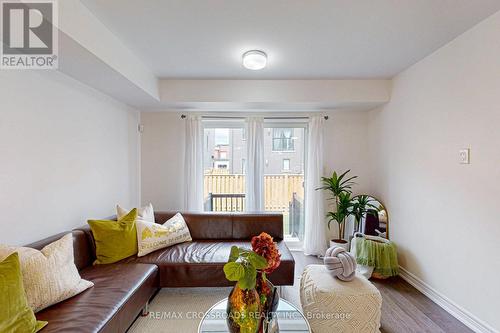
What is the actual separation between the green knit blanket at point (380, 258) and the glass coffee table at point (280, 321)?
158cm

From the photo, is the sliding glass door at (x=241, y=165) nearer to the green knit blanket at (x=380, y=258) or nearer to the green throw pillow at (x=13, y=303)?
the green knit blanket at (x=380, y=258)

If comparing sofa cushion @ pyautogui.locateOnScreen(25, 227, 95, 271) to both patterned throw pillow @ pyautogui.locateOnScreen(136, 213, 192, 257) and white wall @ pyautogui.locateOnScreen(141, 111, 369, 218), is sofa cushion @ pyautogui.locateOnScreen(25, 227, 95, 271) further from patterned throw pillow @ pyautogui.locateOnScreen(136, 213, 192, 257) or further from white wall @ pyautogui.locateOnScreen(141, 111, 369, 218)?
white wall @ pyautogui.locateOnScreen(141, 111, 369, 218)

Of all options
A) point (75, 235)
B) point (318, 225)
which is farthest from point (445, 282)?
point (75, 235)

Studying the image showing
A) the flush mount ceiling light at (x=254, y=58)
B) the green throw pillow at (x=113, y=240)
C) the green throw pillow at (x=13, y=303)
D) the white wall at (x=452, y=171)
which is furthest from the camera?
the flush mount ceiling light at (x=254, y=58)

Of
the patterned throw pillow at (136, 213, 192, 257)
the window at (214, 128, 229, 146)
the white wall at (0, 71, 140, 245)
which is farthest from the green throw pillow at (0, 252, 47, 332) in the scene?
the window at (214, 128, 229, 146)

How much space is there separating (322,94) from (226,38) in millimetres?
1575

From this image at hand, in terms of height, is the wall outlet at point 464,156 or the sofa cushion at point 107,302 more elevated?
the wall outlet at point 464,156

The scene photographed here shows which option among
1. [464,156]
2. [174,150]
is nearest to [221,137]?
[174,150]

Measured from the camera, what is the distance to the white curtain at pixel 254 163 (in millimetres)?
3680

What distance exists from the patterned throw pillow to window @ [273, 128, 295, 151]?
1.86 meters

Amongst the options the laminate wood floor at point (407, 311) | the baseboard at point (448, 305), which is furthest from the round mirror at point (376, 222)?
the laminate wood floor at point (407, 311)

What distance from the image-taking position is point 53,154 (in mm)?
2129

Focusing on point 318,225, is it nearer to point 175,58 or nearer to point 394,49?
point 394,49

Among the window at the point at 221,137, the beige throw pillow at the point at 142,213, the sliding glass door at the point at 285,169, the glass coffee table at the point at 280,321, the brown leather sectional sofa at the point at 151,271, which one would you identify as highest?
the window at the point at 221,137
